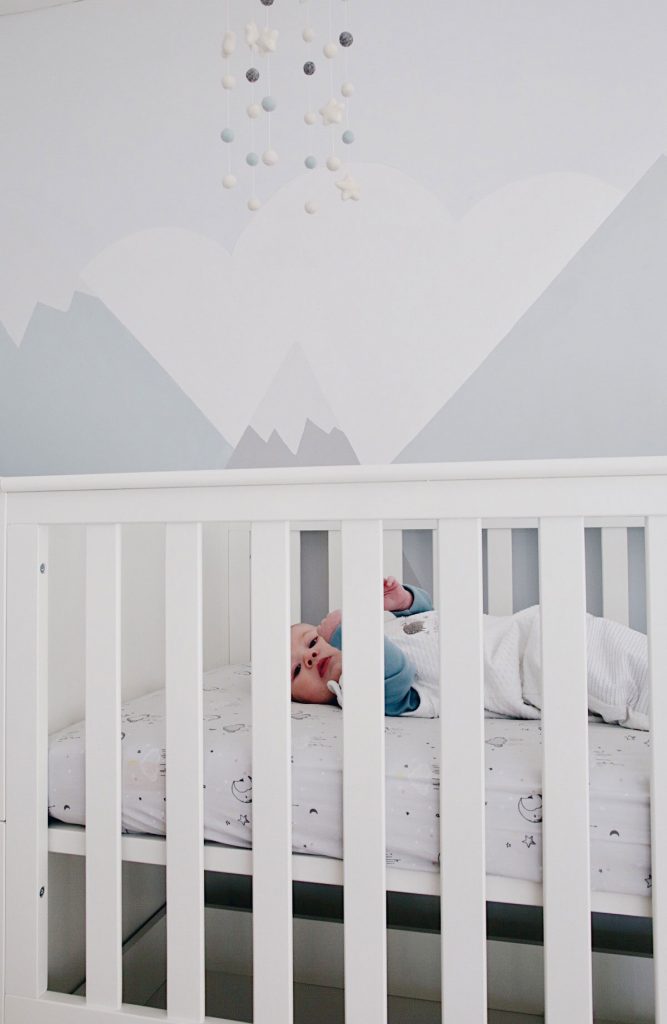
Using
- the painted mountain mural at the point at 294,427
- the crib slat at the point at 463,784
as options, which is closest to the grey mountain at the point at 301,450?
the painted mountain mural at the point at 294,427

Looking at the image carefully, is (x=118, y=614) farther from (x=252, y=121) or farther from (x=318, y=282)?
(x=252, y=121)

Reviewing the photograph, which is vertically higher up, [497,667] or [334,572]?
[334,572]

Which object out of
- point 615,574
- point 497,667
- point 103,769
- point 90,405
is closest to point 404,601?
point 497,667

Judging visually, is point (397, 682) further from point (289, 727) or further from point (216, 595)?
point (216, 595)

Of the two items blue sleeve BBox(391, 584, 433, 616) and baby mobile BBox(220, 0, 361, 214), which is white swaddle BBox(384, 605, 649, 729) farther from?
baby mobile BBox(220, 0, 361, 214)

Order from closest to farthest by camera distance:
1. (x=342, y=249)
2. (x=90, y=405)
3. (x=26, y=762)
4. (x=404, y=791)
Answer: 1. (x=404, y=791)
2. (x=26, y=762)
3. (x=342, y=249)
4. (x=90, y=405)

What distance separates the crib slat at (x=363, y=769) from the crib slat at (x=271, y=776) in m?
0.07

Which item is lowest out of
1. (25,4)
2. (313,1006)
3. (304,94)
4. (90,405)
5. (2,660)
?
(313,1006)

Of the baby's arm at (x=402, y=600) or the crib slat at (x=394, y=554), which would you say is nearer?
the baby's arm at (x=402, y=600)

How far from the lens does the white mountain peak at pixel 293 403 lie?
62.8 inches

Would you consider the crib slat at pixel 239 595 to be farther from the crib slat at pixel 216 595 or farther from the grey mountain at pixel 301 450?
the grey mountain at pixel 301 450

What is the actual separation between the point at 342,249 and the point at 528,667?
2.83 feet

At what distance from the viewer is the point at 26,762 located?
1017 millimetres

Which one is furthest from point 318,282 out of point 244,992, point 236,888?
point 244,992
